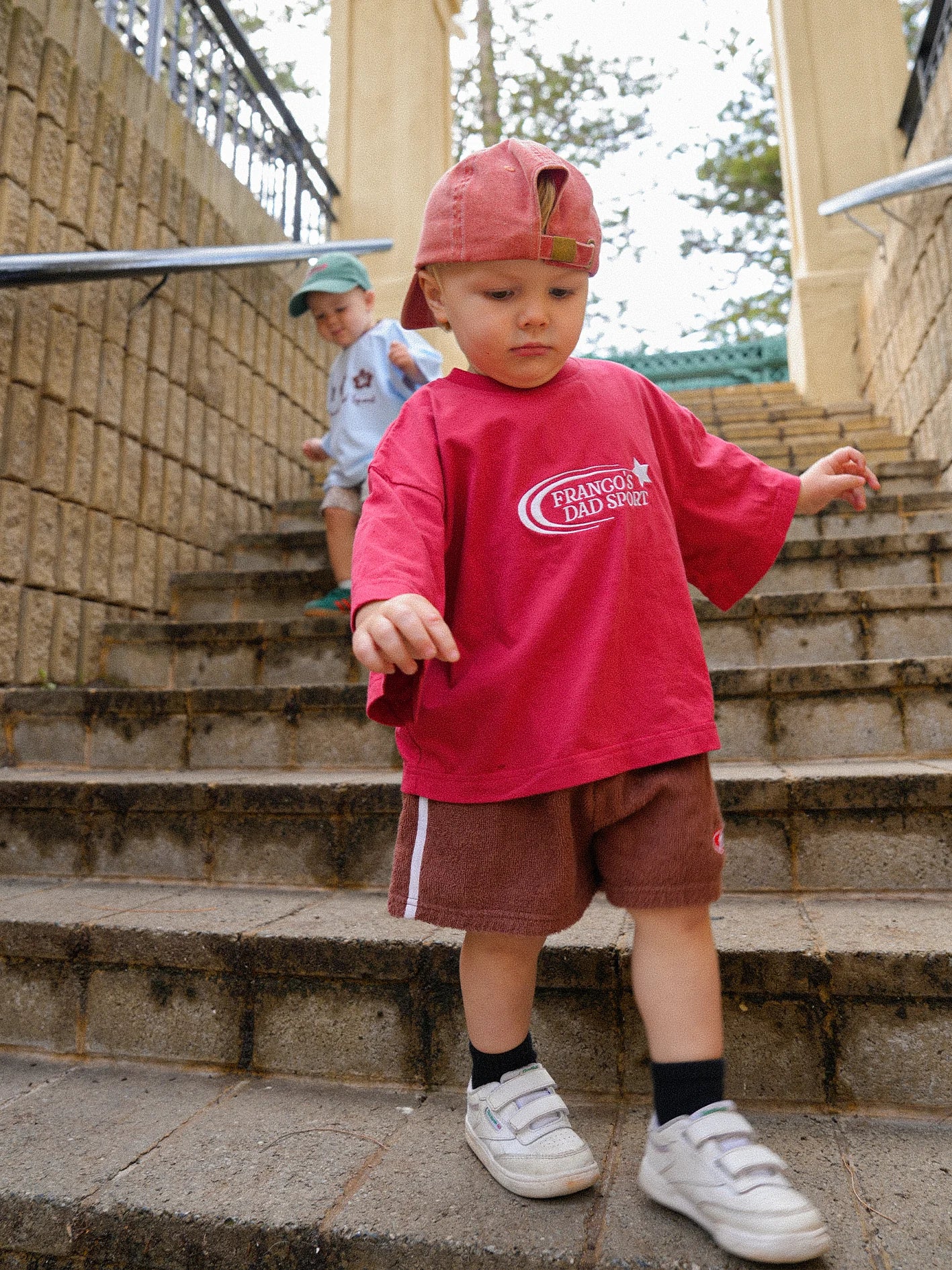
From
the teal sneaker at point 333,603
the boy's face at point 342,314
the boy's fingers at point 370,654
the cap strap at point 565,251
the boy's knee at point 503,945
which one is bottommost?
the boy's knee at point 503,945

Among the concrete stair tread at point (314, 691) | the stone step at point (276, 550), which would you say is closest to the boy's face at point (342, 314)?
the stone step at point (276, 550)

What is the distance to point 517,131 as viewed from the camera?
38.1 ft

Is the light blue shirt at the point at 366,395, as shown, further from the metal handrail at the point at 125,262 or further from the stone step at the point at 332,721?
the stone step at the point at 332,721

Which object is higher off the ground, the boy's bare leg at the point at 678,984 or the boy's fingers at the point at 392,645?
the boy's fingers at the point at 392,645

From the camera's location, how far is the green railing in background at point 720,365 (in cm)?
770

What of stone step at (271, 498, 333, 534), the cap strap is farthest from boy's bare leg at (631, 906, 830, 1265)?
stone step at (271, 498, 333, 534)

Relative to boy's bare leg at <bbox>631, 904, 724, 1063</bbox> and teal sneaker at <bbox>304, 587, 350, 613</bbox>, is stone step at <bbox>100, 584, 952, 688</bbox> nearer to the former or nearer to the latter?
teal sneaker at <bbox>304, 587, 350, 613</bbox>

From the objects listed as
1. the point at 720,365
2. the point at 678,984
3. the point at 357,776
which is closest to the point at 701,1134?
the point at 678,984

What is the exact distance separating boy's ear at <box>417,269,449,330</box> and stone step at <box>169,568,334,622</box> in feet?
7.11

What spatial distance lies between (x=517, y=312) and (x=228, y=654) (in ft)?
6.58

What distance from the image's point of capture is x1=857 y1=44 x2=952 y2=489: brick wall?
A: 347 centimetres

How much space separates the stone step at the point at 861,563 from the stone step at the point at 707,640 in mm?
237

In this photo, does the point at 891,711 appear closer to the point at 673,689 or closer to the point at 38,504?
the point at 673,689

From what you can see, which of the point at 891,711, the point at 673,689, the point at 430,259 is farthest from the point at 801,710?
the point at 430,259
